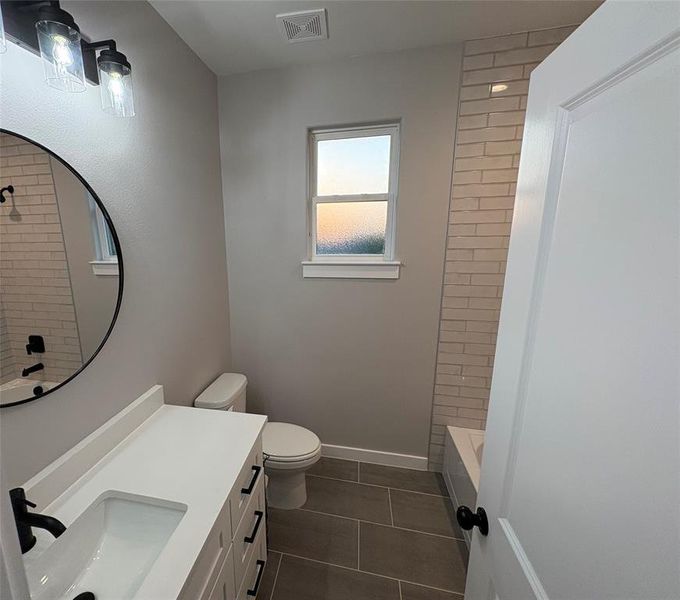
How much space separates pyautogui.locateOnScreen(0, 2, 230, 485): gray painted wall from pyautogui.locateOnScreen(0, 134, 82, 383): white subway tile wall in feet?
0.29

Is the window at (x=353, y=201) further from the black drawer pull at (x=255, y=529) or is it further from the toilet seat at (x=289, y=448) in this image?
the black drawer pull at (x=255, y=529)

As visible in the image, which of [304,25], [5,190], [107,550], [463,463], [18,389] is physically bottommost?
[463,463]

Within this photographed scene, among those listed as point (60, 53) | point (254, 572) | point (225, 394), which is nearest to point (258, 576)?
point (254, 572)

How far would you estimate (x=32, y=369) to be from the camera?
2.89 ft

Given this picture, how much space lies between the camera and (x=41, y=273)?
892mm

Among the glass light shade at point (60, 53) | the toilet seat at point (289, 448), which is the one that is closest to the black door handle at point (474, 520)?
the toilet seat at point (289, 448)

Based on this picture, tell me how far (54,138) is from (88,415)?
93 cm

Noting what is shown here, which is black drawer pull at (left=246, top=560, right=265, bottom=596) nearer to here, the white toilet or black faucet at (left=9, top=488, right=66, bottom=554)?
the white toilet

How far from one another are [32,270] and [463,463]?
2.08 meters

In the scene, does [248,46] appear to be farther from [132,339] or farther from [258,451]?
[258,451]

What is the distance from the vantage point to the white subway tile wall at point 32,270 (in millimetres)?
808

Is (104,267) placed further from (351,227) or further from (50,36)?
(351,227)

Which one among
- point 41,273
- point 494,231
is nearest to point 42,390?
point 41,273

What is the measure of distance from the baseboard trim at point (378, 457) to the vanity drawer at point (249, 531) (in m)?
0.93
